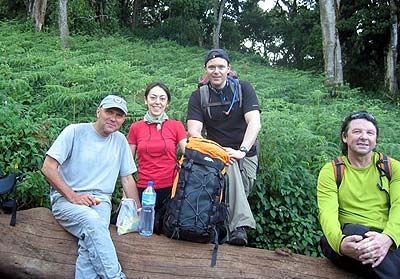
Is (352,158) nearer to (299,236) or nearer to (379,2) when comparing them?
(299,236)

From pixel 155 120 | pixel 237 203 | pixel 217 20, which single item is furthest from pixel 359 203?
pixel 217 20

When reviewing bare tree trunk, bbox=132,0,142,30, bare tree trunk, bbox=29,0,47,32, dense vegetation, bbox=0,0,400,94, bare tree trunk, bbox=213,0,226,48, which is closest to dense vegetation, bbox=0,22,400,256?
bare tree trunk, bbox=29,0,47,32

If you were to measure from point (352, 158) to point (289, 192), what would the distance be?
66.0 inches

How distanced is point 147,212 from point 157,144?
696 millimetres

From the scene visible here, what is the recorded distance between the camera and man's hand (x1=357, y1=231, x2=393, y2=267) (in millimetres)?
3262

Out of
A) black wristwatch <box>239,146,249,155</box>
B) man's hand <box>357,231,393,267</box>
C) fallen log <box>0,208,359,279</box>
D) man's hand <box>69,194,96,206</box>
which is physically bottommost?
fallen log <box>0,208,359,279</box>

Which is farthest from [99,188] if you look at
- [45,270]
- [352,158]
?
[352,158]

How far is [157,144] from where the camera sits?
4.37 metres

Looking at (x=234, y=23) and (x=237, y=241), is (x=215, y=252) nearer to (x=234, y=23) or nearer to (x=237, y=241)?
(x=237, y=241)

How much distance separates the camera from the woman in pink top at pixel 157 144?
4363mm

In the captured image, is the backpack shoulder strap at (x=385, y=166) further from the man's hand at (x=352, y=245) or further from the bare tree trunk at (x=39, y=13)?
the bare tree trunk at (x=39, y=13)

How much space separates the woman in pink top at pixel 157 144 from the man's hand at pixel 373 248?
1930 millimetres

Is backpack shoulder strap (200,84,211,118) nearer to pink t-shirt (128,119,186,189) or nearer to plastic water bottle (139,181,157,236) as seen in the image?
pink t-shirt (128,119,186,189)

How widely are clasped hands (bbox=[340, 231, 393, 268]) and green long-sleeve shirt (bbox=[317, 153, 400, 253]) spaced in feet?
0.53
